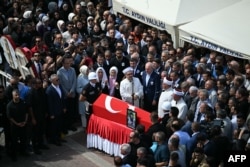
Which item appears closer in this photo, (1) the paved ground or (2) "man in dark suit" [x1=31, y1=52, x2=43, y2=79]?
(1) the paved ground

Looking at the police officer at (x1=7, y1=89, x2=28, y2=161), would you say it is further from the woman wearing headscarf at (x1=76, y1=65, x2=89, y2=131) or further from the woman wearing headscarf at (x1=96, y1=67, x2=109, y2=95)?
the woman wearing headscarf at (x1=96, y1=67, x2=109, y2=95)

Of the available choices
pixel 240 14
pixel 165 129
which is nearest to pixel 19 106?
pixel 165 129

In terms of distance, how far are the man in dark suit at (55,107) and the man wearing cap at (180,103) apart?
2.54 m

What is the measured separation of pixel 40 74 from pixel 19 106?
1933 millimetres

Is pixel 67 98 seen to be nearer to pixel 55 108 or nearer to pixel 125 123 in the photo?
pixel 55 108

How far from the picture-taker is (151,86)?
1382 cm

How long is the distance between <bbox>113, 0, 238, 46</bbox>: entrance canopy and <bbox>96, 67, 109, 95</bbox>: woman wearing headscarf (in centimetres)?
264

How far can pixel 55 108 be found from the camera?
44.0 ft

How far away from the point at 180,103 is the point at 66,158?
2.72 m

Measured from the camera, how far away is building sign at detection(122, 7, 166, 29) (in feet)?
52.7

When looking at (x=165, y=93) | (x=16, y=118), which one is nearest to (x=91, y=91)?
(x=165, y=93)

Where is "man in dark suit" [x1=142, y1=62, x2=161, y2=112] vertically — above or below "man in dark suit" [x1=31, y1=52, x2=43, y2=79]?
below

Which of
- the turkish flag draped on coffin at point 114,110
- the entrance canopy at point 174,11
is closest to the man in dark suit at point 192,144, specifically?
the turkish flag draped on coffin at point 114,110

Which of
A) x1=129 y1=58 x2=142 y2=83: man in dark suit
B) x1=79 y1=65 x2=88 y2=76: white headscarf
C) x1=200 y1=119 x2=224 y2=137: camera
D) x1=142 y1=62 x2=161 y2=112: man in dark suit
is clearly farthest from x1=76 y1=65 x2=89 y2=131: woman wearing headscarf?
x1=200 y1=119 x2=224 y2=137: camera
